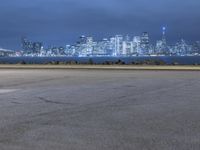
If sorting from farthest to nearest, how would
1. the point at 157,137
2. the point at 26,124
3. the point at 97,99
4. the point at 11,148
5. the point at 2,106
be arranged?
the point at 97,99, the point at 2,106, the point at 26,124, the point at 157,137, the point at 11,148

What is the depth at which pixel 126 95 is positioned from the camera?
15.6 meters

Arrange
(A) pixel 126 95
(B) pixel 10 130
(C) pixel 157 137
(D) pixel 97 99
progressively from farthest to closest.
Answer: (A) pixel 126 95 → (D) pixel 97 99 → (B) pixel 10 130 → (C) pixel 157 137

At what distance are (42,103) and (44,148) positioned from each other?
19.3ft

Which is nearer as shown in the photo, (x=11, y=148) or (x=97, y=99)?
(x=11, y=148)

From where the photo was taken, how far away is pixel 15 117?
424 inches

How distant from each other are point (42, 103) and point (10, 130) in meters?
4.27

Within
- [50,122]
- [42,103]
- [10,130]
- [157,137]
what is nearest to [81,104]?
[42,103]

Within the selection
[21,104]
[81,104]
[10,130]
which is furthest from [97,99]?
[10,130]

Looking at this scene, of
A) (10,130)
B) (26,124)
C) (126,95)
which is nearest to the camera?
(10,130)

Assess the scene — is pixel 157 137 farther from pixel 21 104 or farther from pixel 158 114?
pixel 21 104

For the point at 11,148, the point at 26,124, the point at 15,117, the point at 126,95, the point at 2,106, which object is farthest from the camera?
the point at 126,95

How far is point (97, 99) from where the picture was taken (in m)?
14.4

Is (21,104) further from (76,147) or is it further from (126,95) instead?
(76,147)

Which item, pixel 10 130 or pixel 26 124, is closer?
pixel 10 130
